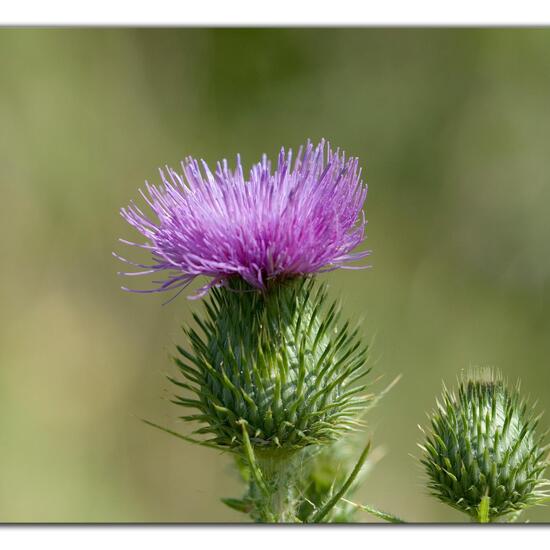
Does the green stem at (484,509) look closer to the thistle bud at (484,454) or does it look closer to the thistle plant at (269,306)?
the thistle bud at (484,454)

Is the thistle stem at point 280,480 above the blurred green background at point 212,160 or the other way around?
the other way around

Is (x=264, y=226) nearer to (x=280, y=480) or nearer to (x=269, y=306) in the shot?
(x=269, y=306)

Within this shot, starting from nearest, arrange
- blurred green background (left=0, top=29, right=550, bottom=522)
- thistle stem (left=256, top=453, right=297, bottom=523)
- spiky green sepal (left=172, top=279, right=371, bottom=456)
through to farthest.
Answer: spiky green sepal (left=172, top=279, right=371, bottom=456), thistle stem (left=256, top=453, right=297, bottom=523), blurred green background (left=0, top=29, right=550, bottom=522)
